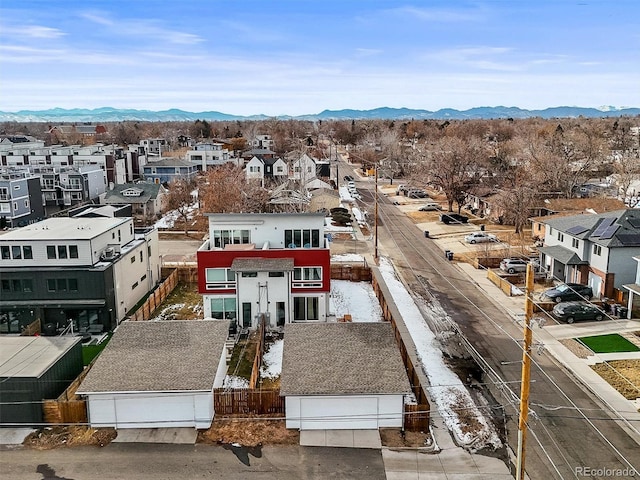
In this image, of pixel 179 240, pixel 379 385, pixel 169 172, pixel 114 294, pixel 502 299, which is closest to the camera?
pixel 379 385

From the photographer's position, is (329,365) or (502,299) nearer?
(329,365)

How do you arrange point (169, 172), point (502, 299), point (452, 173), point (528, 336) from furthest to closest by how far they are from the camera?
point (169, 172), point (452, 173), point (502, 299), point (528, 336)

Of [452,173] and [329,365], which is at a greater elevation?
[452,173]

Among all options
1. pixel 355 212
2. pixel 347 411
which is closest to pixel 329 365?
pixel 347 411

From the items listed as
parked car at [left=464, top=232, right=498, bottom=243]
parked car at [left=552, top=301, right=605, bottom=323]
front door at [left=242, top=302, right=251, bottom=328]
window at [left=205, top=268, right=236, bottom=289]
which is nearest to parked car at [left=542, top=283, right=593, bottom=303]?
parked car at [left=552, top=301, right=605, bottom=323]

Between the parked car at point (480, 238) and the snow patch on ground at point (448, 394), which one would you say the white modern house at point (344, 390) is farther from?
the parked car at point (480, 238)

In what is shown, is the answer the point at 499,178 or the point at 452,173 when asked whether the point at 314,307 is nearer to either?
the point at 452,173

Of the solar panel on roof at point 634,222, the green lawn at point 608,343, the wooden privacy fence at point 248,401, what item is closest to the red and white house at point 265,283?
the wooden privacy fence at point 248,401
